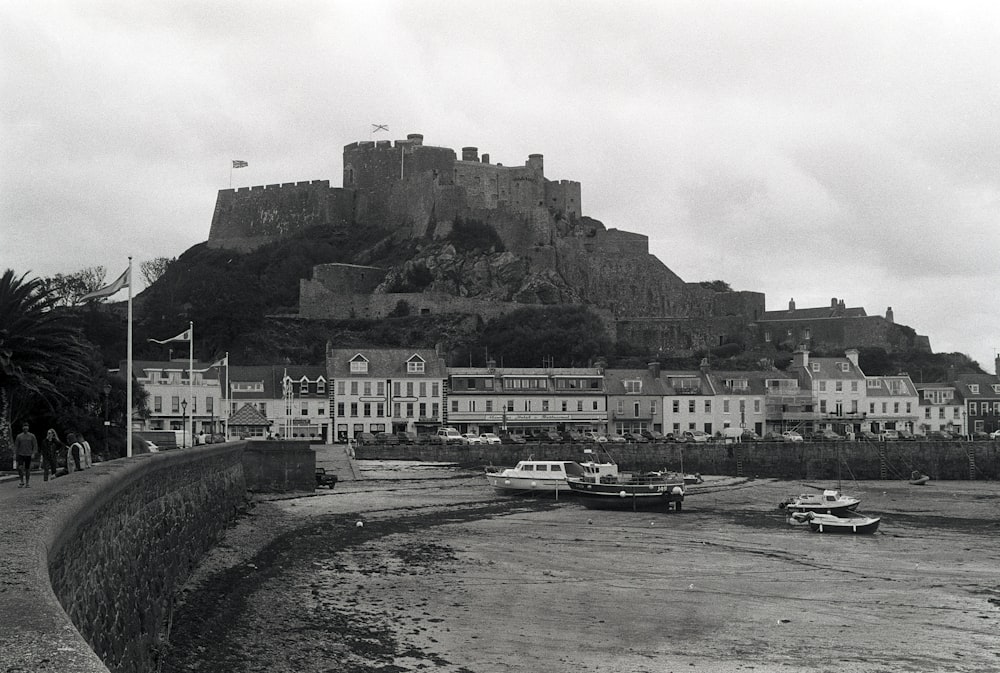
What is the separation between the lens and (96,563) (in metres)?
10.9

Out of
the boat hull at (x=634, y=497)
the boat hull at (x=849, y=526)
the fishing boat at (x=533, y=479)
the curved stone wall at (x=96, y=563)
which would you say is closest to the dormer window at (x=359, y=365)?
the fishing boat at (x=533, y=479)

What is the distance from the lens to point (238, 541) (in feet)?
82.8

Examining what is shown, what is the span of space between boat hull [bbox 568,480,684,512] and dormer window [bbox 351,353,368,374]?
30.1 metres

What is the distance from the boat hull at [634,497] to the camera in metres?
38.7

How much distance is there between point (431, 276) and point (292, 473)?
65.4 m

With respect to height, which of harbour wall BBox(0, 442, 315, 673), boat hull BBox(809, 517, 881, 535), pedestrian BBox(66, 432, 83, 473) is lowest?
boat hull BBox(809, 517, 881, 535)

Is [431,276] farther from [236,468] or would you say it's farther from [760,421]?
[236,468]

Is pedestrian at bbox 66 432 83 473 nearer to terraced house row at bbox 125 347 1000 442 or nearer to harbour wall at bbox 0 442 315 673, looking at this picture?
harbour wall at bbox 0 442 315 673

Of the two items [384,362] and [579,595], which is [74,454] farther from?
[384,362]

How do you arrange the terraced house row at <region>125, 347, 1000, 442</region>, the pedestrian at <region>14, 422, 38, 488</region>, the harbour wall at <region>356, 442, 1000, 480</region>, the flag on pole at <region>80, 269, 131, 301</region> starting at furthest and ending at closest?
the terraced house row at <region>125, 347, 1000, 442</region> < the harbour wall at <region>356, 442, 1000, 480</region> < the flag on pole at <region>80, 269, 131, 301</region> < the pedestrian at <region>14, 422, 38, 488</region>

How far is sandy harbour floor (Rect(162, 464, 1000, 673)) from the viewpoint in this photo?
15.8 meters

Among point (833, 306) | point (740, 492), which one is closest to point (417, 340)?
point (833, 306)

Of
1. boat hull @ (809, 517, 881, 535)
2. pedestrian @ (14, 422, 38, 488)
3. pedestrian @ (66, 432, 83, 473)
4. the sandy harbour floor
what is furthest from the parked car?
pedestrian @ (14, 422, 38, 488)

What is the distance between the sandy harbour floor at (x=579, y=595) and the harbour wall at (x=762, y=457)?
70.5ft
